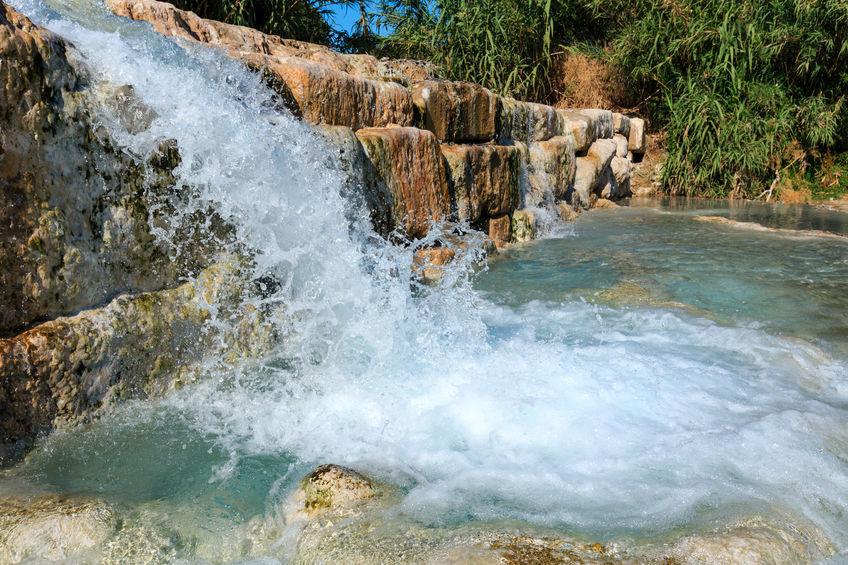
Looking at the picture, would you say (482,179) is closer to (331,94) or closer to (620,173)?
(331,94)

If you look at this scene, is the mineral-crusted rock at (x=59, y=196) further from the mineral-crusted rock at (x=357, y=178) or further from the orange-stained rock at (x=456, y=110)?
the orange-stained rock at (x=456, y=110)

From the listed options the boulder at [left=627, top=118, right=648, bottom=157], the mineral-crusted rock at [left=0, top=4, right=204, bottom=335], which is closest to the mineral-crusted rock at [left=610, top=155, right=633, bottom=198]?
the boulder at [left=627, top=118, right=648, bottom=157]

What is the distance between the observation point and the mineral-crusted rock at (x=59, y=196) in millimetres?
2139

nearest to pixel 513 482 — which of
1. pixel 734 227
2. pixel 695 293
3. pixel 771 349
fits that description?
pixel 771 349

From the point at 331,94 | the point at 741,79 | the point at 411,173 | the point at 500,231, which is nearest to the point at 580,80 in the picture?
the point at 741,79

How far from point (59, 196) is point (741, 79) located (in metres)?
9.16

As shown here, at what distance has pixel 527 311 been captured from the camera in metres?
3.75

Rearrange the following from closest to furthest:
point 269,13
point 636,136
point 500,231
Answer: point 500,231, point 269,13, point 636,136

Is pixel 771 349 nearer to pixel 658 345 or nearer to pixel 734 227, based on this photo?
pixel 658 345

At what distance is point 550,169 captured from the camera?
711cm

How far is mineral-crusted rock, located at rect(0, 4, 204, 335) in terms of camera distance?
2.14 m

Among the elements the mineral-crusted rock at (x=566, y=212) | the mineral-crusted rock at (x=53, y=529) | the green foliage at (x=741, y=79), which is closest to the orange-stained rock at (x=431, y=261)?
the mineral-crusted rock at (x=566, y=212)

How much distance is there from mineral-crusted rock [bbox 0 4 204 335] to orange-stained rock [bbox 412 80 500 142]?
279 cm

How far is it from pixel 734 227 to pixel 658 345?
407 cm
